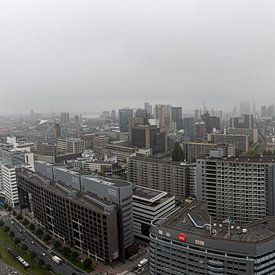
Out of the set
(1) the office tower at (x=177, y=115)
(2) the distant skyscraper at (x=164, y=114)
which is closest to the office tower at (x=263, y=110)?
(2) the distant skyscraper at (x=164, y=114)

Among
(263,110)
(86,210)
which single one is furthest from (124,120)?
(86,210)

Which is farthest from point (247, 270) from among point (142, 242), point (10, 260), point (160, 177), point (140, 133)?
point (140, 133)

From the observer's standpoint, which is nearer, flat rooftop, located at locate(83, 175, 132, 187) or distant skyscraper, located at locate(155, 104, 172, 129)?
flat rooftop, located at locate(83, 175, 132, 187)

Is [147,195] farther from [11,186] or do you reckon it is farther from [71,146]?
[71,146]

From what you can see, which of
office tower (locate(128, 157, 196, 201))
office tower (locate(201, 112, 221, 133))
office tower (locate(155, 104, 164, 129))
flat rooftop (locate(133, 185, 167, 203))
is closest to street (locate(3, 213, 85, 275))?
flat rooftop (locate(133, 185, 167, 203))

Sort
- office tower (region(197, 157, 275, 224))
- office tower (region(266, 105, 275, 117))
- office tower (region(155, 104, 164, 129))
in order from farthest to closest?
1. office tower (region(266, 105, 275, 117))
2. office tower (region(155, 104, 164, 129))
3. office tower (region(197, 157, 275, 224))

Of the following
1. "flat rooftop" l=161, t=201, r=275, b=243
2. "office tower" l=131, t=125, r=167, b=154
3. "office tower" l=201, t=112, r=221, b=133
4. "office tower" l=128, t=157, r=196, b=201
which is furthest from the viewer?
"office tower" l=201, t=112, r=221, b=133

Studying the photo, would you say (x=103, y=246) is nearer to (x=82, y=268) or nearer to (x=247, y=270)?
(x=82, y=268)

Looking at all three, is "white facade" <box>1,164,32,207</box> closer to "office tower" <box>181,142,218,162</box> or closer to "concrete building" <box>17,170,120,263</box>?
"concrete building" <box>17,170,120,263</box>
